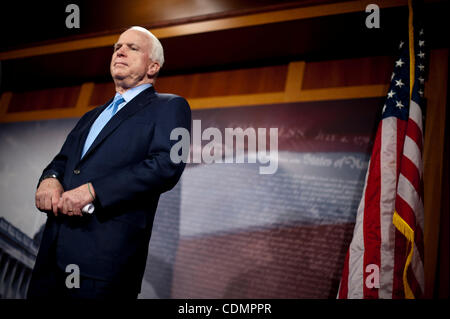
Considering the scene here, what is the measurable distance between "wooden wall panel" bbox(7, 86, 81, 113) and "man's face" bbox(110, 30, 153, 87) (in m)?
2.38

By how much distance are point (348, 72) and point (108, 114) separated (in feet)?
6.29

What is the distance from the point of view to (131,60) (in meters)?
1.27

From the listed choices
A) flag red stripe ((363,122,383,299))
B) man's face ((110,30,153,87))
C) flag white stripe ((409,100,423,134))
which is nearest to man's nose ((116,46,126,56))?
man's face ((110,30,153,87))

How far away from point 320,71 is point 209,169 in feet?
3.69

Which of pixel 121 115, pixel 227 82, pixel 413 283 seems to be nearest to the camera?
pixel 121 115

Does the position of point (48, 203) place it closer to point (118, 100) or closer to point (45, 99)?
point (118, 100)

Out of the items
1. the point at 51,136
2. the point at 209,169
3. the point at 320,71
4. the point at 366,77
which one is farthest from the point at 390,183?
the point at 51,136

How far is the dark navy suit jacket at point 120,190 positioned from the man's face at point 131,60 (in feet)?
0.38

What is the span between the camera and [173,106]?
119 centimetres

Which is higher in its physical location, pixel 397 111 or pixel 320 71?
pixel 320 71

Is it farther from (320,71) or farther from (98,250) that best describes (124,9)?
(98,250)

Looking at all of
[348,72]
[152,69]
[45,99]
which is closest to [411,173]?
[348,72]

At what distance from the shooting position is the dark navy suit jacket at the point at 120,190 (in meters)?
1.02

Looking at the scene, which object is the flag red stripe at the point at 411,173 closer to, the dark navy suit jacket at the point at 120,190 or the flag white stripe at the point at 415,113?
the flag white stripe at the point at 415,113
